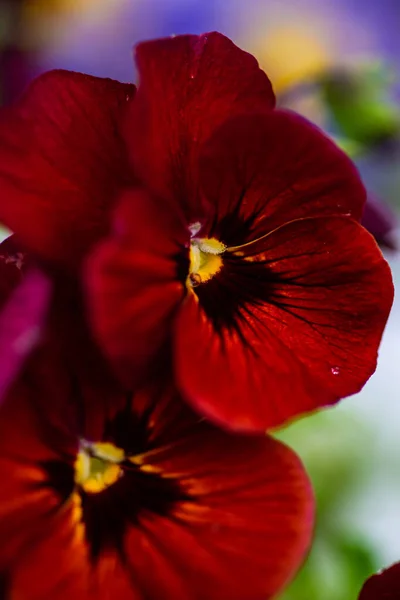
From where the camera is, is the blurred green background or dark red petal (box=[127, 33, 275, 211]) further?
the blurred green background

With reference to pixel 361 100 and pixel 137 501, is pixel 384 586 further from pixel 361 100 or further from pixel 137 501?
pixel 361 100

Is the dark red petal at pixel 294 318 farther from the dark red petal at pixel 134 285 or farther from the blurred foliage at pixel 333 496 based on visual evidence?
the blurred foliage at pixel 333 496

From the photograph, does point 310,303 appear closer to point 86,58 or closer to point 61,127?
point 61,127

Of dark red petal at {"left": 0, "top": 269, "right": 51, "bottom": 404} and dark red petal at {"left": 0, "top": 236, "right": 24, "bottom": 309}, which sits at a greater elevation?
dark red petal at {"left": 0, "top": 269, "right": 51, "bottom": 404}

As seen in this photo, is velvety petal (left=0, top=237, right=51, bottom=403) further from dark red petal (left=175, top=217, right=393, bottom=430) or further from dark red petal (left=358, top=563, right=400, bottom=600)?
dark red petal (left=358, top=563, right=400, bottom=600)

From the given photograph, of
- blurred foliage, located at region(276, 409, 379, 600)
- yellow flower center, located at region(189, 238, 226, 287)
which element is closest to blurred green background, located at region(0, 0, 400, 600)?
blurred foliage, located at region(276, 409, 379, 600)

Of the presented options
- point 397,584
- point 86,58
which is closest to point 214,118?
point 397,584

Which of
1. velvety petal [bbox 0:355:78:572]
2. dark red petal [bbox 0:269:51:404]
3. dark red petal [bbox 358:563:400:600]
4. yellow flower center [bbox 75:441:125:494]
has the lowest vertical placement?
dark red petal [bbox 358:563:400:600]
